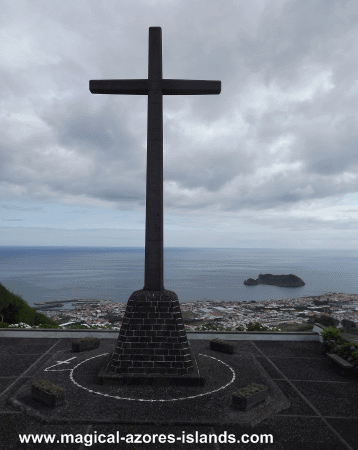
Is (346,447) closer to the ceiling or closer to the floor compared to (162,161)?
closer to the floor

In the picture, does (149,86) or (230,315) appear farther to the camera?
(230,315)

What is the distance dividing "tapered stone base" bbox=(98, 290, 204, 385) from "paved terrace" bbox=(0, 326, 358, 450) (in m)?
0.51

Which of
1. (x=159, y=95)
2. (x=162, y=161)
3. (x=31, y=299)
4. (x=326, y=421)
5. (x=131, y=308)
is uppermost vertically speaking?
(x=159, y=95)

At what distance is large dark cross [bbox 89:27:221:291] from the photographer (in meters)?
10.6

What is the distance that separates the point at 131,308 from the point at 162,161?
207 inches

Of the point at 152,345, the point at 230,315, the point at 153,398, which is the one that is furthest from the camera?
the point at 230,315

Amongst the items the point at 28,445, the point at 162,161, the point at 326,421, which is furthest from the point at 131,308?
the point at 326,421

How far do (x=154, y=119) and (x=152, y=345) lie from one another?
25.6ft

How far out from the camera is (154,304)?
33.4 ft

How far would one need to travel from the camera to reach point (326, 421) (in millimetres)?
7430

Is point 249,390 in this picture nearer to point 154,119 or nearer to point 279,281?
point 154,119

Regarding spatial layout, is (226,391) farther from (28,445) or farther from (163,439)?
(28,445)

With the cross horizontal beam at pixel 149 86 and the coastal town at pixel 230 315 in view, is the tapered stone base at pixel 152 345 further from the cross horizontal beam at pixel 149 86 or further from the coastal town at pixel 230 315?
the coastal town at pixel 230 315

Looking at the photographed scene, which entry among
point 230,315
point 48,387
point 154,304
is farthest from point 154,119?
point 230,315
